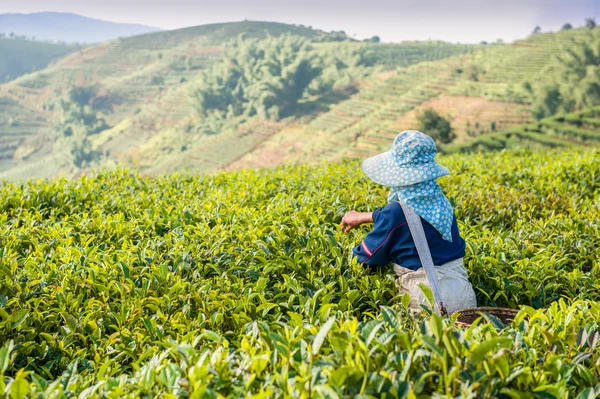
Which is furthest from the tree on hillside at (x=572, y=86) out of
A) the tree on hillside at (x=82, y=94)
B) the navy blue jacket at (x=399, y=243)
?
the tree on hillside at (x=82, y=94)

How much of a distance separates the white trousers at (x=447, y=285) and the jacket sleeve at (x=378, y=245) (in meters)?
0.10

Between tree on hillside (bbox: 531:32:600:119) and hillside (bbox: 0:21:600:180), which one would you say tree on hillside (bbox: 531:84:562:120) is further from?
hillside (bbox: 0:21:600:180)

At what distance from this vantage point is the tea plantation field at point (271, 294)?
141 centimetres

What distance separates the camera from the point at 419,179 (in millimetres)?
2359

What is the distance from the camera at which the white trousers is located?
2.35 metres

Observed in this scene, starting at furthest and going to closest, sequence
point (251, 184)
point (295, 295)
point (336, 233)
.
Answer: point (251, 184), point (336, 233), point (295, 295)

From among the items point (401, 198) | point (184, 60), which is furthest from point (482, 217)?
point (184, 60)

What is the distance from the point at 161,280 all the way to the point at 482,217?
2.39 metres

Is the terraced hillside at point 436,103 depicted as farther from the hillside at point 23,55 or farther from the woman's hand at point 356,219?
the hillside at point 23,55

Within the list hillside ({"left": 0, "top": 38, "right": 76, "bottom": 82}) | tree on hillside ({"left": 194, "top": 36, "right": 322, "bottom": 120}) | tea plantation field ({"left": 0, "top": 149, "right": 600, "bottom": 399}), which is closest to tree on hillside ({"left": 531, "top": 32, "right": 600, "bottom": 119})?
tree on hillside ({"left": 194, "top": 36, "right": 322, "bottom": 120})

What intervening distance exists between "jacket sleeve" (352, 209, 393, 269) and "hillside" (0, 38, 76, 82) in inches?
4566

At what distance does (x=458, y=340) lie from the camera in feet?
4.58

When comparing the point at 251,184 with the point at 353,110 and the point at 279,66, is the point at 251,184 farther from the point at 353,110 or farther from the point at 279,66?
the point at 279,66

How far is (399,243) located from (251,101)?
2581 inches
